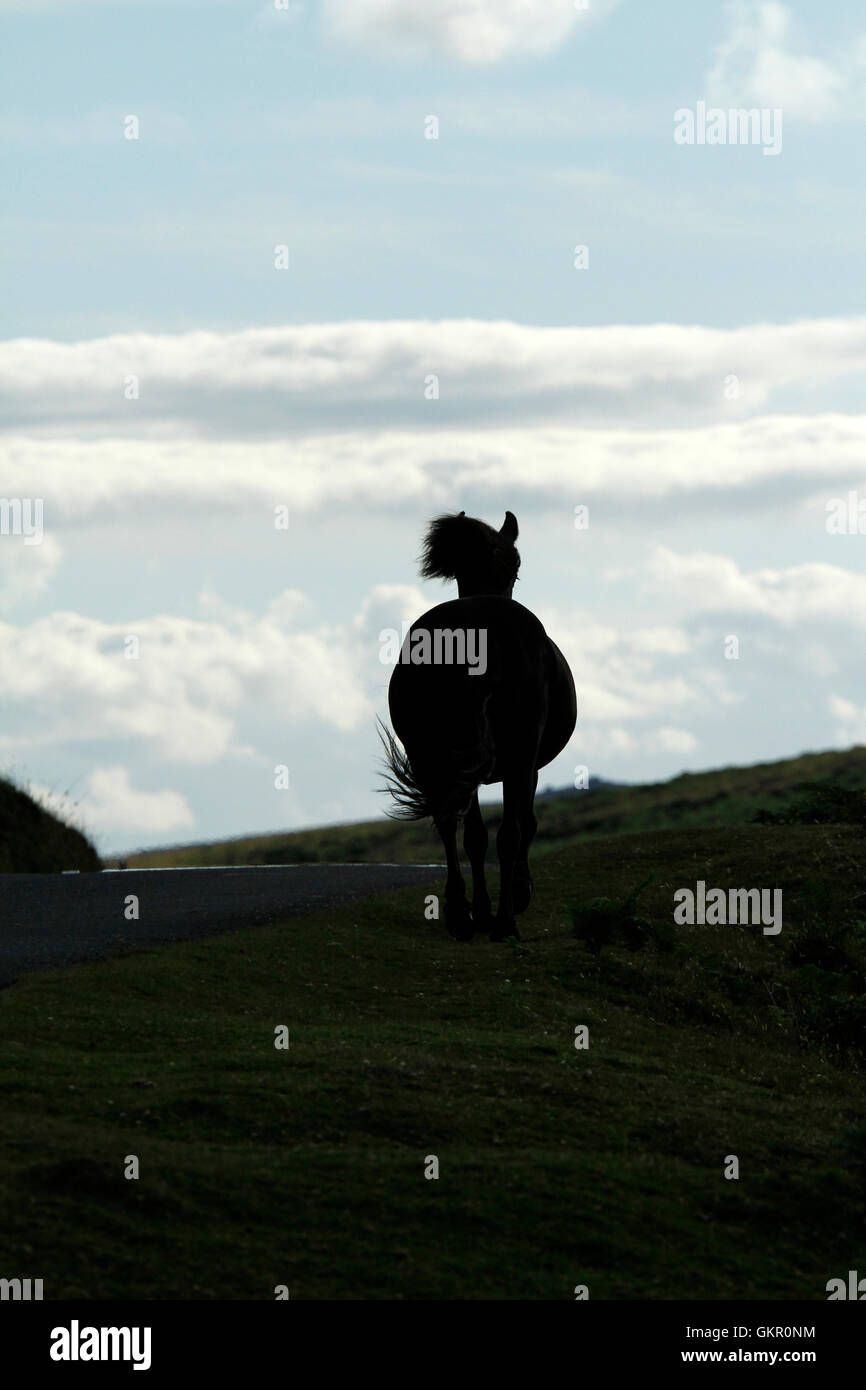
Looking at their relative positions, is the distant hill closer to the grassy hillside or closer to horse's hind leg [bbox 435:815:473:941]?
the grassy hillside

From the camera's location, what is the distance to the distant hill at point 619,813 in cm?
4300

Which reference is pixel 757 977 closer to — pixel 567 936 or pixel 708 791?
pixel 567 936

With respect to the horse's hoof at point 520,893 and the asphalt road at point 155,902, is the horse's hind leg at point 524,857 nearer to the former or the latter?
the horse's hoof at point 520,893

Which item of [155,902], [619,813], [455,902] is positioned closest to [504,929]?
[455,902]

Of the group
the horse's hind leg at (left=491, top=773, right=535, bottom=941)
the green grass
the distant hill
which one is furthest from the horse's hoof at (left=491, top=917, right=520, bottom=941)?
the distant hill

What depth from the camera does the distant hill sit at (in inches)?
1693

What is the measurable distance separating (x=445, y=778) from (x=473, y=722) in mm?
557

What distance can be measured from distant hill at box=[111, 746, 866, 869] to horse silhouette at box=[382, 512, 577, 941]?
25.4 metres

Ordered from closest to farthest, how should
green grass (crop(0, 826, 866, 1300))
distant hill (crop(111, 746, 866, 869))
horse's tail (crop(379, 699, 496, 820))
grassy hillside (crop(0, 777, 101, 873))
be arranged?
green grass (crop(0, 826, 866, 1300)) → horse's tail (crop(379, 699, 496, 820)) → grassy hillside (crop(0, 777, 101, 873)) → distant hill (crop(111, 746, 866, 869))

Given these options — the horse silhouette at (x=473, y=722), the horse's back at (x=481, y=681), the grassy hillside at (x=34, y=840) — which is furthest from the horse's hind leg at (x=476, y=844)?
the grassy hillside at (x=34, y=840)
